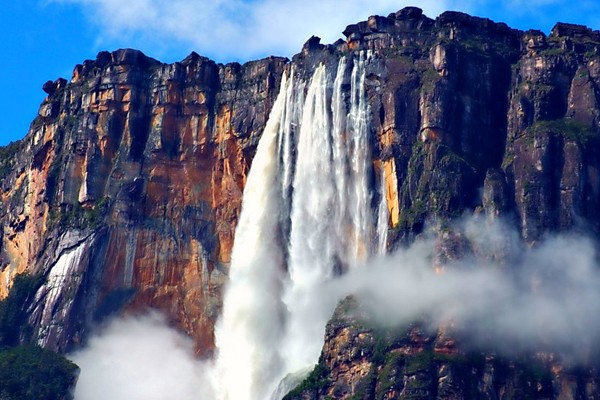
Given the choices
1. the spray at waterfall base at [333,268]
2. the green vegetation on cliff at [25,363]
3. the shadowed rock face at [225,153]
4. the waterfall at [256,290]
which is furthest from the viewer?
the waterfall at [256,290]

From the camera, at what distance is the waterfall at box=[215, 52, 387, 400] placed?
166 meters

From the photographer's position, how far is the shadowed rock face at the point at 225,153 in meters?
161

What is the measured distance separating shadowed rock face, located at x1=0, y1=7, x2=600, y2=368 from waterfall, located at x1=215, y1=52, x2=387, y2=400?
4.89 feet

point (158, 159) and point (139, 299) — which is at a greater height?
point (158, 159)

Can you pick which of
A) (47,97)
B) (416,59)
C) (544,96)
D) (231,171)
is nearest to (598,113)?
(544,96)

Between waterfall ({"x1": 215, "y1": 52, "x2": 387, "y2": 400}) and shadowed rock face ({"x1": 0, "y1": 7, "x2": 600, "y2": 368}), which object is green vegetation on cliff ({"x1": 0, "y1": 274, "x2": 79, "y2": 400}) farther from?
waterfall ({"x1": 215, "y1": 52, "x2": 387, "y2": 400})

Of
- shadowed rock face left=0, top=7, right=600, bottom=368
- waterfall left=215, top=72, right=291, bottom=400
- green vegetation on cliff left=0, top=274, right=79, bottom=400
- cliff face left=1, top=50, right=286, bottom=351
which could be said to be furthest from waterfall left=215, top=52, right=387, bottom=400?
green vegetation on cliff left=0, top=274, right=79, bottom=400

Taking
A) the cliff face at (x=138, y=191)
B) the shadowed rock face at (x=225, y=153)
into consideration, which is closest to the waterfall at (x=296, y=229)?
the shadowed rock face at (x=225, y=153)

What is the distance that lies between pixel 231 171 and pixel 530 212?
27.9 metres

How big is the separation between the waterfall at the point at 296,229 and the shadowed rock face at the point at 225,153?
4.89 ft

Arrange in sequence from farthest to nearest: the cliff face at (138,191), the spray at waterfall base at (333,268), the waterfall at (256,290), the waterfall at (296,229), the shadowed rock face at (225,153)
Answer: the cliff face at (138,191)
the waterfall at (256,290)
the waterfall at (296,229)
the shadowed rock face at (225,153)
the spray at waterfall base at (333,268)

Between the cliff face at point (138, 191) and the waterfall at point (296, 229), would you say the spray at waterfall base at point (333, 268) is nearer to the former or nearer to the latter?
the waterfall at point (296, 229)

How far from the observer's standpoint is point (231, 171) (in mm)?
175750

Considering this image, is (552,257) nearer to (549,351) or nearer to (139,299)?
(549,351)
